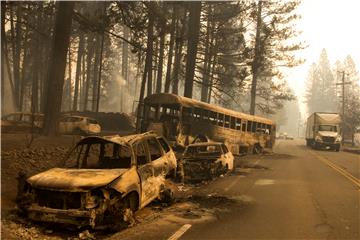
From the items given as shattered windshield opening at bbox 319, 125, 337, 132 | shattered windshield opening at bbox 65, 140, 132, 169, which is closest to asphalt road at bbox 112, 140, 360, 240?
shattered windshield opening at bbox 65, 140, 132, 169

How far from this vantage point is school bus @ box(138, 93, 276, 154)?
23.1 m

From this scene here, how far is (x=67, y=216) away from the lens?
7.68 m

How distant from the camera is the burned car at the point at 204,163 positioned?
1606 centimetres

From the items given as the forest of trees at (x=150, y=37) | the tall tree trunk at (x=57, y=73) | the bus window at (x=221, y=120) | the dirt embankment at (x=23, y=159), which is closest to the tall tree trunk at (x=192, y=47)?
the forest of trees at (x=150, y=37)

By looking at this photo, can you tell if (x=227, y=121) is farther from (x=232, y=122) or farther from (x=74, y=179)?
(x=74, y=179)

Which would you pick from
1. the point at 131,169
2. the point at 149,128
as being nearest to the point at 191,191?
the point at 131,169

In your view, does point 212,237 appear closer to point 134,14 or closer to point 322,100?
point 134,14

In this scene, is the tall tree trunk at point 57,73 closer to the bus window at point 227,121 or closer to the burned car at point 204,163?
the burned car at point 204,163

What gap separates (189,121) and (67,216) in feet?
54.1

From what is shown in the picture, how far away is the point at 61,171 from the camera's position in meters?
8.88

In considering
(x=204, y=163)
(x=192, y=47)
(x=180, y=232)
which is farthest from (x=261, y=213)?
(x=192, y=47)

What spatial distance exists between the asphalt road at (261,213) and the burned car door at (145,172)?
1.48ft

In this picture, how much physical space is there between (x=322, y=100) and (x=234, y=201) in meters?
139

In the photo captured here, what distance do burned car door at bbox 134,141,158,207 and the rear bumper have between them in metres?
1.67
